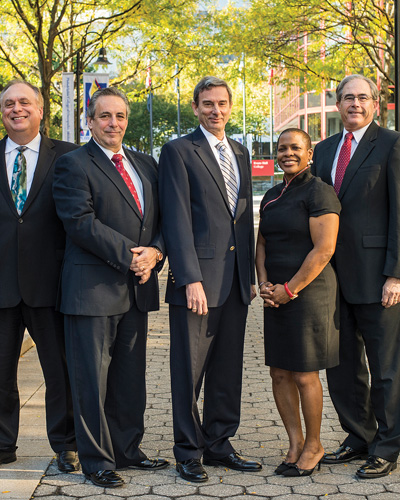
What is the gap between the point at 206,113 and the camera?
5031 millimetres

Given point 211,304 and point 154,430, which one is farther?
point 154,430

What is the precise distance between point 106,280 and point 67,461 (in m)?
1.20

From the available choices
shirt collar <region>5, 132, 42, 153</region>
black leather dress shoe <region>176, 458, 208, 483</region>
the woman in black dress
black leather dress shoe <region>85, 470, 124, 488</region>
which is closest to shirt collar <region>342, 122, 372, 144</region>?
the woman in black dress

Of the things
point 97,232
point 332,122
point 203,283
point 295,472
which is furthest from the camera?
point 332,122

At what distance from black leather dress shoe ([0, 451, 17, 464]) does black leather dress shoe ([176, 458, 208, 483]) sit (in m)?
1.09

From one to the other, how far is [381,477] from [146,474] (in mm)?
1463

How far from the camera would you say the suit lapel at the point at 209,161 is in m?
5.00

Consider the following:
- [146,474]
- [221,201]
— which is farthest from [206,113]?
[146,474]

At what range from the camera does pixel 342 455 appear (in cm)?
516

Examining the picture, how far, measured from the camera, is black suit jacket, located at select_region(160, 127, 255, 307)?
4.86m

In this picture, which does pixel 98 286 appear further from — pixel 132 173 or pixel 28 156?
pixel 28 156

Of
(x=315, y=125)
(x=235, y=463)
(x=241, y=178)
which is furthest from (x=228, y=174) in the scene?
(x=315, y=125)

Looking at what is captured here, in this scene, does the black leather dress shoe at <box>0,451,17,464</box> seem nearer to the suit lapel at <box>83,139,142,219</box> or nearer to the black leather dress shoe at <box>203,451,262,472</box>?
the black leather dress shoe at <box>203,451,262,472</box>

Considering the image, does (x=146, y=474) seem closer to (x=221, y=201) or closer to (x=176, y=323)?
(x=176, y=323)
